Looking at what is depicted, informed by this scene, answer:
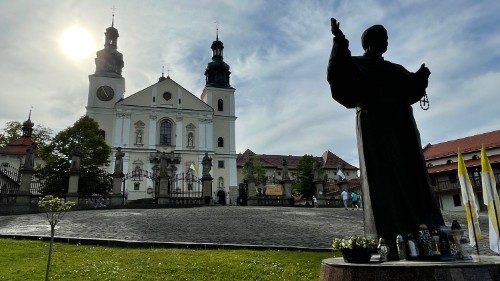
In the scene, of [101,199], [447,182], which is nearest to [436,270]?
[101,199]

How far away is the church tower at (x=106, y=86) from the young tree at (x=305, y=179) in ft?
88.1

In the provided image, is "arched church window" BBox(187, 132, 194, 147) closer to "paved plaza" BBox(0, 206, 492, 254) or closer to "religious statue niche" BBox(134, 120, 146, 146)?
"religious statue niche" BBox(134, 120, 146, 146)

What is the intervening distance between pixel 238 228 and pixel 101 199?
13.9 metres

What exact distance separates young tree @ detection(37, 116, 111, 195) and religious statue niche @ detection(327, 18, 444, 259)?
29.3 m

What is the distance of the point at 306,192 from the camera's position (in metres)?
52.7

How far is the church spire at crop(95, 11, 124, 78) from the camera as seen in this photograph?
54.5 metres

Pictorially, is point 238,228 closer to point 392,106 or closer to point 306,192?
point 392,106

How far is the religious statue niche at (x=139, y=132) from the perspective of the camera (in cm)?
5153

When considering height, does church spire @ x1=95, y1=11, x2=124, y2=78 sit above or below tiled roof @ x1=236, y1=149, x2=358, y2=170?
above

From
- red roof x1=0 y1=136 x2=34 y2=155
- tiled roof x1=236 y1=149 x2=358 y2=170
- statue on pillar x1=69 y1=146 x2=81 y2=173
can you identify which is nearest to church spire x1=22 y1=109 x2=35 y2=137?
red roof x1=0 y1=136 x2=34 y2=155

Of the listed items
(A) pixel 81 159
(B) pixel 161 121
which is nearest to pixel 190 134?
(B) pixel 161 121

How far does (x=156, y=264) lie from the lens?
8180mm

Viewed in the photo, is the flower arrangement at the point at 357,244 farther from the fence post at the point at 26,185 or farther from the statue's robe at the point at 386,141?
Result: the fence post at the point at 26,185

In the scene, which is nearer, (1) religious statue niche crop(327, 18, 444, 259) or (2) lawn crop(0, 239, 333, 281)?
(1) religious statue niche crop(327, 18, 444, 259)
